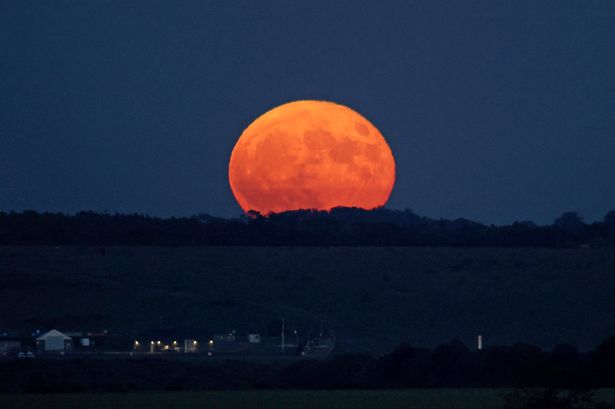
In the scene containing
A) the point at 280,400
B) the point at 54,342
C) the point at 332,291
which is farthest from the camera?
the point at 332,291

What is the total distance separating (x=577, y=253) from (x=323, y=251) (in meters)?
13.6

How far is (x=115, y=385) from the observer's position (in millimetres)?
45938

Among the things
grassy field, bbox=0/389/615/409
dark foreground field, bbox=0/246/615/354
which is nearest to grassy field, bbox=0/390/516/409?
grassy field, bbox=0/389/615/409

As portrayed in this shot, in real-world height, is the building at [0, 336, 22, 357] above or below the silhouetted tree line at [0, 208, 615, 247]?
below

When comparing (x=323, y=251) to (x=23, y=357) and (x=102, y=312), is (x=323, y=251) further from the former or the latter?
(x=23, y=357)

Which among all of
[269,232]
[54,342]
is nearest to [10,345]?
[54,342]

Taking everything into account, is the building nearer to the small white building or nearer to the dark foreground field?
the small white building

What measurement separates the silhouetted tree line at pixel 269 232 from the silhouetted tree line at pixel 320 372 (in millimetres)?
36794

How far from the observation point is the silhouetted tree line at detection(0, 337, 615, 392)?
46094 mm

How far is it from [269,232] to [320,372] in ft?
135

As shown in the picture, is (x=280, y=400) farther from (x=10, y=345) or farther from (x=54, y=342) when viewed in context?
(x=54, y=342)

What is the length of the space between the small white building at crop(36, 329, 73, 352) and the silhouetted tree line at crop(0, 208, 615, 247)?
87.9 ft

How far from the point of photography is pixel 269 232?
89062 millimetres

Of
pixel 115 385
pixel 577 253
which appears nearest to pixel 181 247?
pixel 577 253
